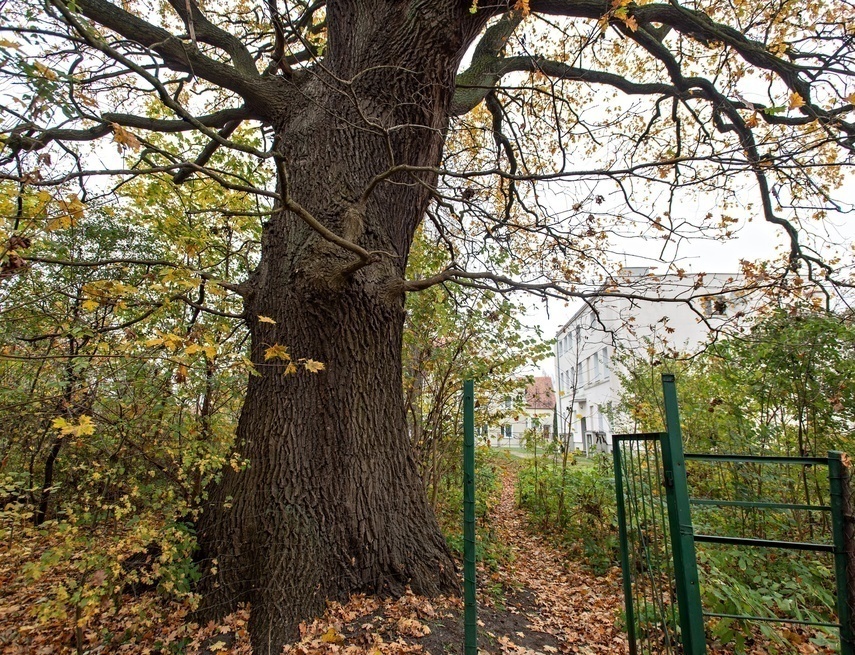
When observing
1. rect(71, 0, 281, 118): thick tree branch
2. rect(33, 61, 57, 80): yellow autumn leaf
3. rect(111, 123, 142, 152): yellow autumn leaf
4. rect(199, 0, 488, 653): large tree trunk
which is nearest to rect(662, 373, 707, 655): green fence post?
rect(199, 0, 488, 653): large tree trunk

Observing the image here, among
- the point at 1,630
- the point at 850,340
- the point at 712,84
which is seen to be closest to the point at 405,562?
the point at 1,630

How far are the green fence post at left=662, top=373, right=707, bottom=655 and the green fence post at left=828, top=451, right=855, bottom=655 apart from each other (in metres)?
0.62

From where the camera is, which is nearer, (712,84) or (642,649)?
(642,649)

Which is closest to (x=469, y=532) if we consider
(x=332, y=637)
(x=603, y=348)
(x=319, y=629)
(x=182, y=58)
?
(x=332, y=637)

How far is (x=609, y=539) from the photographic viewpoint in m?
4.93

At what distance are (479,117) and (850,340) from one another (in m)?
5.52

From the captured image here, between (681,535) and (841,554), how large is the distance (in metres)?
0.71

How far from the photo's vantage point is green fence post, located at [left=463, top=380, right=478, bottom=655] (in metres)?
2.11

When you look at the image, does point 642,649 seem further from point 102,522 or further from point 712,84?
point 712,84

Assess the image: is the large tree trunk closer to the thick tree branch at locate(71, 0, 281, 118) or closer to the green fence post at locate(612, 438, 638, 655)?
the thick tree branch at locate(71, 0, 281, 118)

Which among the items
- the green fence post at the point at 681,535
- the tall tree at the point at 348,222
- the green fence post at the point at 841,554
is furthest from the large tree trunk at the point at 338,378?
the green fence post at the point at 841,554

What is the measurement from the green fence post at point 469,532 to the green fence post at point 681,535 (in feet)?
3.00

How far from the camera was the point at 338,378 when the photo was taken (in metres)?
3.30

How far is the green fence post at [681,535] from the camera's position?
1.91 m
